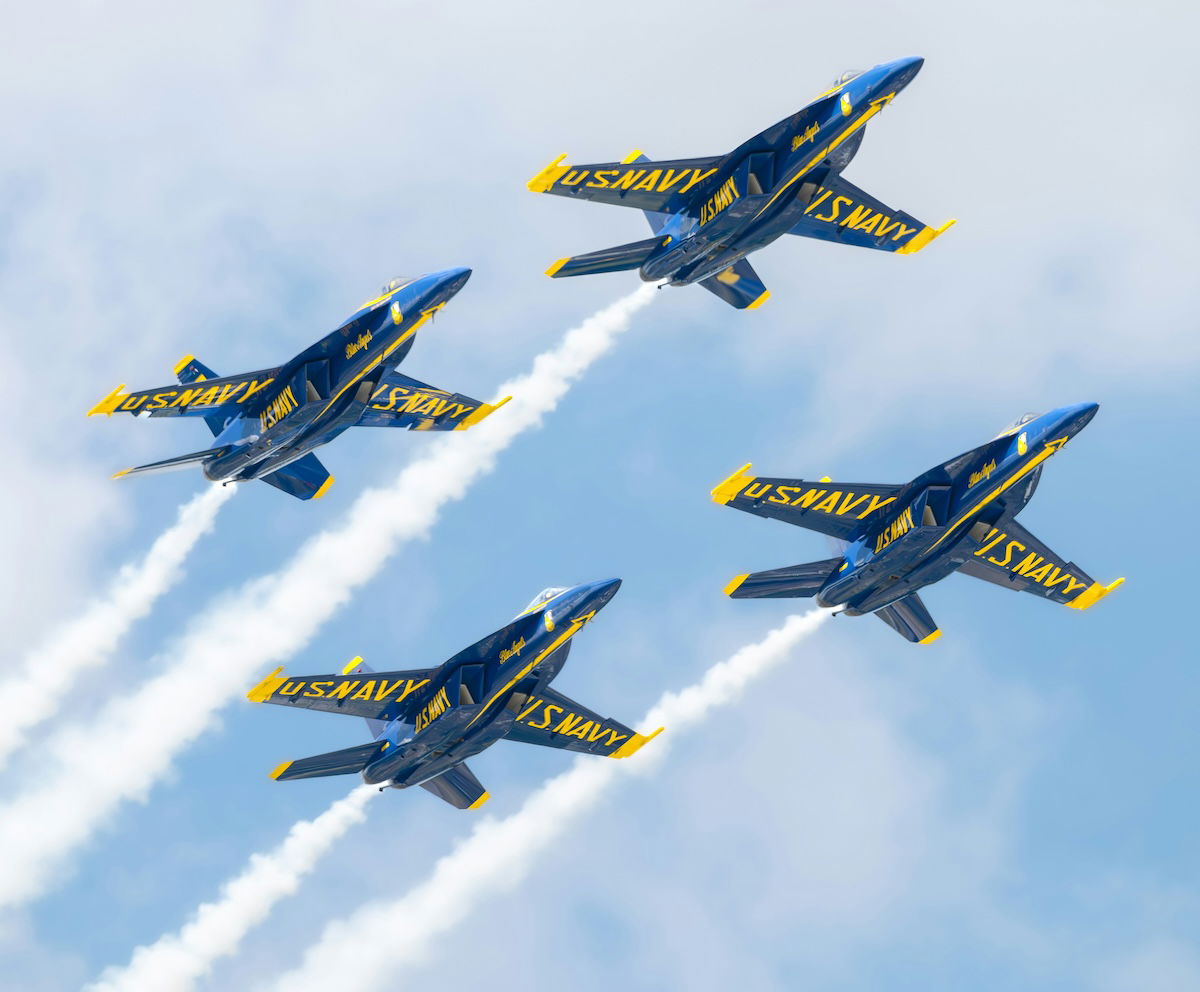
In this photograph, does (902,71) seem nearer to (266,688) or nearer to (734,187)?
(734,187)

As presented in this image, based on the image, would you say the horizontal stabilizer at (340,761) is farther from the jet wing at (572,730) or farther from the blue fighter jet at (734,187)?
the blue fighter jet at (734,187)

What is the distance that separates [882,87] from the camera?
9175 centimetres

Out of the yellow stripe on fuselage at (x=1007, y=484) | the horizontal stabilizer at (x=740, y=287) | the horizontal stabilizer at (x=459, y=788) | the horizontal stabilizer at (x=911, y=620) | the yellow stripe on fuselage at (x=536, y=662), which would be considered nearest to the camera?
the yellow stripe on fuselage at (x=1007, y=484)

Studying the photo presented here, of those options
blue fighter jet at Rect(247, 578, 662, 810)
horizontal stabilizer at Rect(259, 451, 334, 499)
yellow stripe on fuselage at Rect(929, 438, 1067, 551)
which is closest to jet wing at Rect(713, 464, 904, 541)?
yellow stripe on fuselage at Rect(929, 438, 1067, 551)

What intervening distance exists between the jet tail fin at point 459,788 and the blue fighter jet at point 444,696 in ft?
0.18

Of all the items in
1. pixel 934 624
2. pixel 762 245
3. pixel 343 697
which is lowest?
pixel 934 624

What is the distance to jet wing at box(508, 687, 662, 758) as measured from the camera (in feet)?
310

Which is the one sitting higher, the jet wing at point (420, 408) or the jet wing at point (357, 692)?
the jet wing at point (420, 408)

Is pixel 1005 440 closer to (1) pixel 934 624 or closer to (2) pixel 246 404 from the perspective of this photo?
(1) pixel 934 624

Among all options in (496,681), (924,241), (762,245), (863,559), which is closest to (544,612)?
(496,681)

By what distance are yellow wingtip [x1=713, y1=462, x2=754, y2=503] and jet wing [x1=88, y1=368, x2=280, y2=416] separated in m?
18.0

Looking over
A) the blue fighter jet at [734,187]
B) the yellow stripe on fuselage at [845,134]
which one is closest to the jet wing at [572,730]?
the blue fighter jet at [734,187]

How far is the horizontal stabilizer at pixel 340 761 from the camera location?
9050cm

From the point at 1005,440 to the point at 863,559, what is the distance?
7.20 meters
